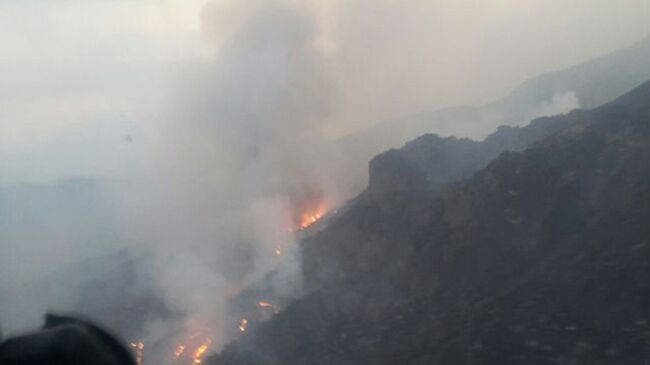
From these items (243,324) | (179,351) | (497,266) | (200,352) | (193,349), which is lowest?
(497,266)

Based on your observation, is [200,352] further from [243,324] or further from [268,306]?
[268,306]

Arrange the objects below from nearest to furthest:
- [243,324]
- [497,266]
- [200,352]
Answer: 1. [497,266]
2. [200,352]
3. [243,324]

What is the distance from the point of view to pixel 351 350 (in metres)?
47.9

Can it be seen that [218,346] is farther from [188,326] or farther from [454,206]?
[454,206]

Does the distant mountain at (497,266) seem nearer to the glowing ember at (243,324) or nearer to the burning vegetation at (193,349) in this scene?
the glowing ember at (243,324)

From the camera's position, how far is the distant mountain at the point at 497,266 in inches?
1533

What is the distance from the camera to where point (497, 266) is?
49.7 metres

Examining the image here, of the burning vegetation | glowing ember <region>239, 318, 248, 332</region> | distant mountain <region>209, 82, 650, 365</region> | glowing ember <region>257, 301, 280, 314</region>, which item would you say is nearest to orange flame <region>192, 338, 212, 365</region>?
the burning vegetation

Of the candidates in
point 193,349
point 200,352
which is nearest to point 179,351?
point 193,349

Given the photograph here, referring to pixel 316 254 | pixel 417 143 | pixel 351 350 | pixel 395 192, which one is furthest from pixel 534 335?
pixel 417 143

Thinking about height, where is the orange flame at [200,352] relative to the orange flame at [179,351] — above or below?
below

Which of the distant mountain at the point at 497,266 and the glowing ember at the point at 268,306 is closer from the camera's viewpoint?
the distant mountain at the point at 497,266

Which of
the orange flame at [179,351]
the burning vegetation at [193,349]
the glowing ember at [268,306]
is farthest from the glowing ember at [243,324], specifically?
the orange flame at [179,351]

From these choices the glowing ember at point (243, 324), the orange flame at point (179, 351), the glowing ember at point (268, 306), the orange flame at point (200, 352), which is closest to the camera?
the orange flame at point (200, 352)
